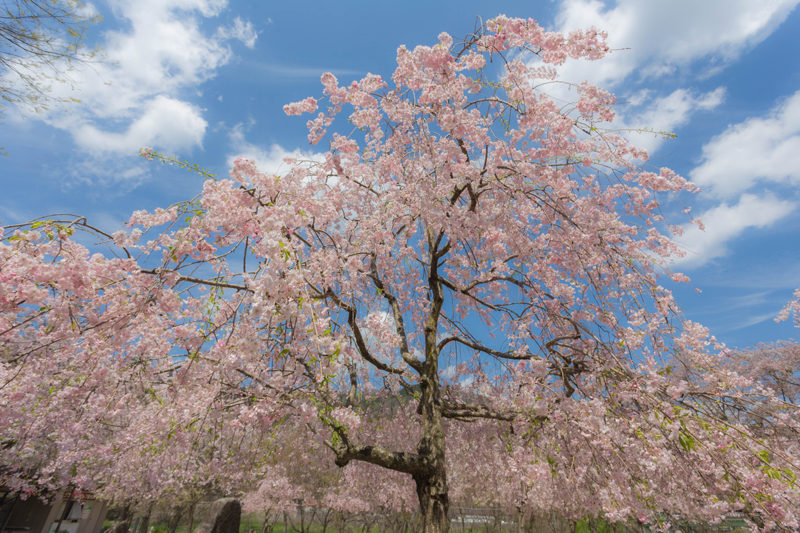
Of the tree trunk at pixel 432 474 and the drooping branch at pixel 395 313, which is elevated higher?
the drooping branch at pixel 395 313

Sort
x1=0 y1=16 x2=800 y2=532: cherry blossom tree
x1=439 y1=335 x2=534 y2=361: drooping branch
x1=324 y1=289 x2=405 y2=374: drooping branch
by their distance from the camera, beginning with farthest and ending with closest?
x1=439 y1=335 x2=534 y2=361: drooping branch < x1=324 y1=289 x2=405 y2=374: drooping branch < x1=0 y1=16 x2=800 y2=532: cherry blossom tree

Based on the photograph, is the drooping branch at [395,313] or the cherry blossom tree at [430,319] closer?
the cherry blossom tree at [430,319]

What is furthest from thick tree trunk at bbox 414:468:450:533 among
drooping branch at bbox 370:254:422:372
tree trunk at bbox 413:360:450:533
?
drooping branch at bbox 370:254:422:372

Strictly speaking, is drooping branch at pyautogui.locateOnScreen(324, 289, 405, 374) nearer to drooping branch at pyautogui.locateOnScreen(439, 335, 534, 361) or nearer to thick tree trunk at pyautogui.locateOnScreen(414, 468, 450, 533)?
drooping branch at pyautogui.locateOnScreen(439, 335, 534, 361)

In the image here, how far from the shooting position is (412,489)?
11766 mm

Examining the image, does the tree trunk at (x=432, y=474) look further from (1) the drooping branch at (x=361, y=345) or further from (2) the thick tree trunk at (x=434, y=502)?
(1) the drooping branch at (x=361, y=345)

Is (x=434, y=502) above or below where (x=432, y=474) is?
below

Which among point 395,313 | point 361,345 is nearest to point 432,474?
point 361,345

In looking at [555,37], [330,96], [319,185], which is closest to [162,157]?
[319,185]

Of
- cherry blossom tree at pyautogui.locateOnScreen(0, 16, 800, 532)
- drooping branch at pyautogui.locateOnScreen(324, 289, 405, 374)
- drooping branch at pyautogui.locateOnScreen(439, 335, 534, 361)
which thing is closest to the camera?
cherry blossom tree at pyautogui.locateOnScreen(0, 16, 800, 532)

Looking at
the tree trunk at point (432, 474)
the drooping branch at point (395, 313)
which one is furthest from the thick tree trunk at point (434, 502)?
the drooping branch at point (395, 313)

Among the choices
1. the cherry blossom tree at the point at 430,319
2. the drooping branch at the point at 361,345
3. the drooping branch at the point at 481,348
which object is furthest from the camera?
the drooping branch at the point at 481,348

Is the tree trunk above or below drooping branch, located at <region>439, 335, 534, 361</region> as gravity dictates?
below

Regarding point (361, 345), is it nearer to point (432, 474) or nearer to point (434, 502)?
point (432, 474)
